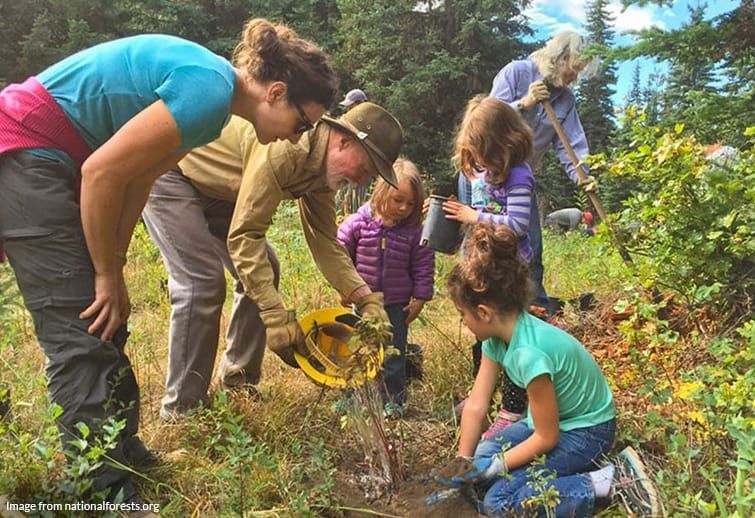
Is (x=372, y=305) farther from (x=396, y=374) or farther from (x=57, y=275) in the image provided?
(x=57, y=275)

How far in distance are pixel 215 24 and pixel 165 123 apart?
16.8 metres

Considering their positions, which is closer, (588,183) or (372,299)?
(372,299)

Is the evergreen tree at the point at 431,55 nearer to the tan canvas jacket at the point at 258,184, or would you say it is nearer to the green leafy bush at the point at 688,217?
the green leafy bush at the point at 688,217

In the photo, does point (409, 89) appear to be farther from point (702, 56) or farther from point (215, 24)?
point (702, 56)

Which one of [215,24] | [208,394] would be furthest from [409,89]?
[208,394]

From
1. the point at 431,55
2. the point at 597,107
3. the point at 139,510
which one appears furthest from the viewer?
the point at 597,107

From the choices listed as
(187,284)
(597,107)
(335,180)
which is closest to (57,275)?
(187,284)

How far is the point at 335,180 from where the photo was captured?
8.18 ft

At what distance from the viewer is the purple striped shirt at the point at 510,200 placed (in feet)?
9.80

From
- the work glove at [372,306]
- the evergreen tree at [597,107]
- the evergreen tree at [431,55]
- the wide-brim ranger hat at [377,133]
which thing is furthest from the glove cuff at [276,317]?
the evergreen tree at [597,107]

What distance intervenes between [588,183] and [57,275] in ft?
10.2

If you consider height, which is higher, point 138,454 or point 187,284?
point 187,284

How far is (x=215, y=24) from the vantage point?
16781mm

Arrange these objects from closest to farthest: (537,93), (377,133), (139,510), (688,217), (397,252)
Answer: (139,510) < (377,133) < (688,217) < (397,252) < (537,93)
